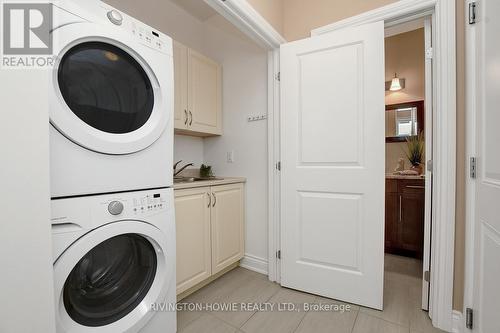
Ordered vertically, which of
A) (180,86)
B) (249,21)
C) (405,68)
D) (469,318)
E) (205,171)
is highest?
(405,68)

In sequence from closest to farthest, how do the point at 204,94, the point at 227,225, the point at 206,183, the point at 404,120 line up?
the point at 206,183 < the point at 227,225 < the point at 204,94 < the point at 404,120

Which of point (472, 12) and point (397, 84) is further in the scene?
point (397, 84)

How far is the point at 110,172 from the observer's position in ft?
3.05

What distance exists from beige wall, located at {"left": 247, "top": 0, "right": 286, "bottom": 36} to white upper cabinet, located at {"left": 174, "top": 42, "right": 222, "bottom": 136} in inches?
26.5

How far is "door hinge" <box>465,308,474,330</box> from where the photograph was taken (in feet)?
3.58

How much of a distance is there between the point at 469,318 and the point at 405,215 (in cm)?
141

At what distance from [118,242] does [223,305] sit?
38.1 inches

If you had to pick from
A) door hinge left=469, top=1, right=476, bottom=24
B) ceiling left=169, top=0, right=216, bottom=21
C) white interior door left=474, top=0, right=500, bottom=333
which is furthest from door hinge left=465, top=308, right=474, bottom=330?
ceiling left=169, top=0, right=216, bottom=21

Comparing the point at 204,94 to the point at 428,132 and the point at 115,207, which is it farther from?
the point at 428,132

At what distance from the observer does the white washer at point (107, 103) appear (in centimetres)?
79

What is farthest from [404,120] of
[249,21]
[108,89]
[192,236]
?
[108,89]

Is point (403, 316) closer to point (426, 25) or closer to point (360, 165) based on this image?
point (360, 165)

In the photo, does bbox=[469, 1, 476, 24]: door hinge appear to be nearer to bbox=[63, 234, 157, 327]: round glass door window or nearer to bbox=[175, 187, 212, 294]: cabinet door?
bbox=[175, 187, 212, 294]: cabinet door

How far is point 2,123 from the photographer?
0.57 meters
